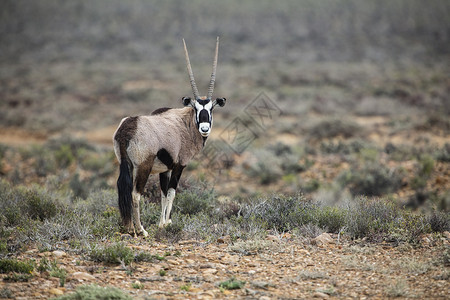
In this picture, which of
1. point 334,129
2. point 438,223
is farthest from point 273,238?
point 334,129

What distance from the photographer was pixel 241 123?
19125mm

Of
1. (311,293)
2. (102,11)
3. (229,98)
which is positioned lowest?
(311,293)

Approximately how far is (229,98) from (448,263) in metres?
22.4

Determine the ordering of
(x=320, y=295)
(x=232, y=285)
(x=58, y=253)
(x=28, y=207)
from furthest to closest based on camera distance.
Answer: (x=28, y=207) < (x=58, y=253) < (x=232, y=285) < (x=320, y=295)

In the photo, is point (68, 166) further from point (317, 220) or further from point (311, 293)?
point (311, 293)

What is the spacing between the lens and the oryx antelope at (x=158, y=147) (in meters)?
5.96

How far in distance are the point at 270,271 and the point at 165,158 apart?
8.13 feet

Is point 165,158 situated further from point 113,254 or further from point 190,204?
point 113,254

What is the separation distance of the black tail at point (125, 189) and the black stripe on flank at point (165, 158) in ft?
1.68

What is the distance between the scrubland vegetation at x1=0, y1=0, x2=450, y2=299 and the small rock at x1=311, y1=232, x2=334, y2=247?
16 cm

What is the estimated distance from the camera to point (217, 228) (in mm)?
6430

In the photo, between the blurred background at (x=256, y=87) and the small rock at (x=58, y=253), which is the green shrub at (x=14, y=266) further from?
the blurred background at (x=256, y=87)

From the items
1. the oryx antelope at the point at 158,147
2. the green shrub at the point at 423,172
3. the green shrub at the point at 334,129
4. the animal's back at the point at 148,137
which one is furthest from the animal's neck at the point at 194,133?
the green shrub at the point at 334,129

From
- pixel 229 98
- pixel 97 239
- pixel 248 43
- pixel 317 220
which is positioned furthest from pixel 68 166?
pixel 248 43
